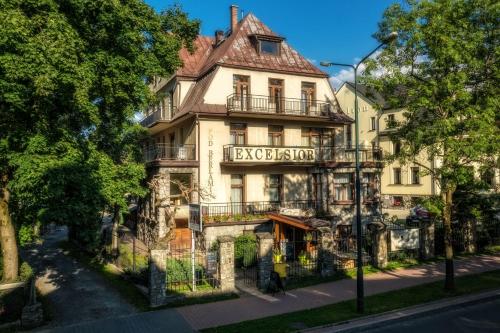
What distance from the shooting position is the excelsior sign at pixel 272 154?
23906 mm

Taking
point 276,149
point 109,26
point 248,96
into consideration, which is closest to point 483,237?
point 276,149

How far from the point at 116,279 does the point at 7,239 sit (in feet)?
15.8

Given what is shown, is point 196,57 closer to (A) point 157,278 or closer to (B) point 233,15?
(B) point 233,15

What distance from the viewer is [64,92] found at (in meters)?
14.3

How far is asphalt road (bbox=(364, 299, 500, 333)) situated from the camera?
39.6 ft

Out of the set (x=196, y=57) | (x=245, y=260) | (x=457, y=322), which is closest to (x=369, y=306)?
(x=457, y=322)

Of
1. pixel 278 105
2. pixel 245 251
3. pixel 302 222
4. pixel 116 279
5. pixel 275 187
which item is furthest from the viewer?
pixel 275 187

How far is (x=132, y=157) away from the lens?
2214cm

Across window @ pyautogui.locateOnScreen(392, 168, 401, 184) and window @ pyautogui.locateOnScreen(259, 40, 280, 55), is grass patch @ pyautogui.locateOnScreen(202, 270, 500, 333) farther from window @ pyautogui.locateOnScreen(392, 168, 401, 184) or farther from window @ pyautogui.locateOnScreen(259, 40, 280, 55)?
window @ pyautogui.locateOnScreen(392, 168, 401, 184)

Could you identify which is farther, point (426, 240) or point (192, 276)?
point (426, 240)

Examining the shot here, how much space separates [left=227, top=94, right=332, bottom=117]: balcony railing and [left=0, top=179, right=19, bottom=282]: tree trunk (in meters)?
13.0

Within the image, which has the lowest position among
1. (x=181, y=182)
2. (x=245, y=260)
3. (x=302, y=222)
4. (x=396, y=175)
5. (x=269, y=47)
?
(x=245, y=260)

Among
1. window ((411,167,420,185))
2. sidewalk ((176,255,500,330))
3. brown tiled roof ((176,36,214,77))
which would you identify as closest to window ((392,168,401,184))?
window ((411,167,420,185))

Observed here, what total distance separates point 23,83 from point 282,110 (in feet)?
54.2
